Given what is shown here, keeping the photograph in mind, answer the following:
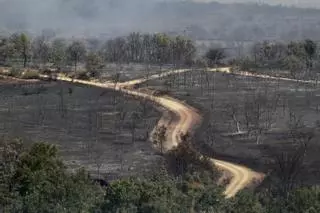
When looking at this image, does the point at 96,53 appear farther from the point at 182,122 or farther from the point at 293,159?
the point at 293,159

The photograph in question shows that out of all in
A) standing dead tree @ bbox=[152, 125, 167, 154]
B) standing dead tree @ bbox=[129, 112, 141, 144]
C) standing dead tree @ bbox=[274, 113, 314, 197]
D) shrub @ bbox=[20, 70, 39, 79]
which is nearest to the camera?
standing dead tree @ bbox=[274, 113, 314, 197]

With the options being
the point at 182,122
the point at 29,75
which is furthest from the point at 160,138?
the point at 29,75

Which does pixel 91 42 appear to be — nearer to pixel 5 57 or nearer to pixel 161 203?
pixel 5 57

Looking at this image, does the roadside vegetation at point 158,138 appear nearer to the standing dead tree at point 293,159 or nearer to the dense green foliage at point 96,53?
the standing dead tree at point 293,159

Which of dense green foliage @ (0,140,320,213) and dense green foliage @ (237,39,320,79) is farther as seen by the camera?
dense green foliage @ (237,39,320,79)

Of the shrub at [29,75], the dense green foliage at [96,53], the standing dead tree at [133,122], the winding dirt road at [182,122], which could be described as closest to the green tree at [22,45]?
the dense green foliage at [96,53]

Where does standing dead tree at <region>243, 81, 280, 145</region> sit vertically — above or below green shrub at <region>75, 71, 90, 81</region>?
below

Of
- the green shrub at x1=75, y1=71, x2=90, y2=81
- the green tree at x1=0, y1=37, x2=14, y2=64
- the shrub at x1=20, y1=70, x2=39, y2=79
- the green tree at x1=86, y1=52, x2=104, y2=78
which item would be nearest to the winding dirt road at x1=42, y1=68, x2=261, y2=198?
the green shrub at x1=75, y1=71, x2=90, y2=81

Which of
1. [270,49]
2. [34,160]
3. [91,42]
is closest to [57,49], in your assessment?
[270,49]

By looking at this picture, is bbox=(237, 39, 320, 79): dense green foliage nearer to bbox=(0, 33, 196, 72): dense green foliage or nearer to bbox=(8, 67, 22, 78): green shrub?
bbox=(0, 33, 196, 72): dense green foliage
